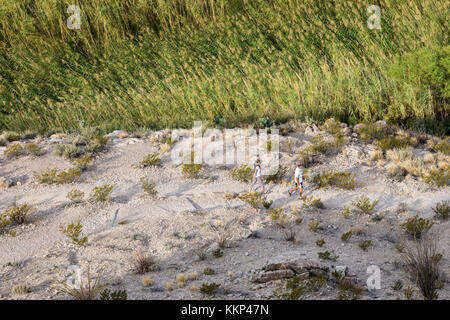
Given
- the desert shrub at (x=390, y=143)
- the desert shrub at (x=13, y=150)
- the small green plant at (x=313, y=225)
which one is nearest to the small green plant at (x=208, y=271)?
the small green plant at (x=313, y=225)

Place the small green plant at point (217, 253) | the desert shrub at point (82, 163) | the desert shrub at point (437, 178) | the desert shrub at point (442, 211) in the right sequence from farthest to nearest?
the desert shrub at point (82, 163), the desert shrub at point (437, 178), the desert shrub at point (442, 211), the small green plant at point (217, 253)

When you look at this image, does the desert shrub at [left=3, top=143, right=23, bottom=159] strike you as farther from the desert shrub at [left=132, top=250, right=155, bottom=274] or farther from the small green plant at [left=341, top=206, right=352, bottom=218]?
the small green plant at [left=341, top=206, right=352, bottom=218]

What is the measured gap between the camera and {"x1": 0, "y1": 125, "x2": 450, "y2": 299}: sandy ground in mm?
4723

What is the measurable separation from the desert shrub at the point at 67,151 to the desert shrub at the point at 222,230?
325 cm

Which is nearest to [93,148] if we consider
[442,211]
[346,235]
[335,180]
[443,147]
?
[335,180]

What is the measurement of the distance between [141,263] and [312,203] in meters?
2.62

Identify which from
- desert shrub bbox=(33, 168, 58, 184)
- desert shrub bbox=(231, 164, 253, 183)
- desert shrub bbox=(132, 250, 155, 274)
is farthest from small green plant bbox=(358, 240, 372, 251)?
desert shrub bbox=(33, 168, 58, 184)

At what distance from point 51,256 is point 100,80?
6.71 m

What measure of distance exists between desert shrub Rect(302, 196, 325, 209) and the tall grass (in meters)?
2.98

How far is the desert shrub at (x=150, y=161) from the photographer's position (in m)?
7.74

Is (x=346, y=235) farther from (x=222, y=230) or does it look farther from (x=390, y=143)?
(x=390, y=143)

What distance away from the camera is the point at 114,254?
5.29 meters

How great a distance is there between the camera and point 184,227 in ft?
19.2

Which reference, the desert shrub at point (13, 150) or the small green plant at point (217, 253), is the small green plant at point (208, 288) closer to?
A: the small green plant at point (217, 253)
